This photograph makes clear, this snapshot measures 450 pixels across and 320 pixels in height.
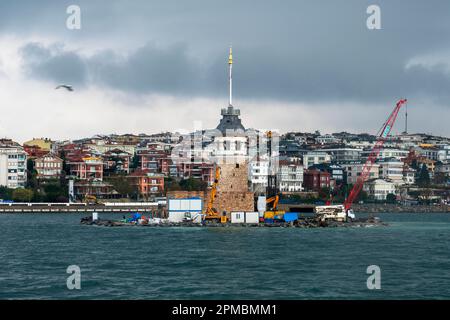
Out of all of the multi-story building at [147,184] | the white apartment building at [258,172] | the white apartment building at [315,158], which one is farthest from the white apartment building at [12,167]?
the white apartment building at [315,158]

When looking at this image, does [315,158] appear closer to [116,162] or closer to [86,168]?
[116,162]

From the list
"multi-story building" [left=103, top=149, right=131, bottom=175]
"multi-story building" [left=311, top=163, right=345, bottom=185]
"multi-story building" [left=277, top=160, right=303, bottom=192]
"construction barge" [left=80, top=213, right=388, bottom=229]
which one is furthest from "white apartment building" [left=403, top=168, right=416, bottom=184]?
"construction barge" [left=80, top=213, right=388, bottom=229]

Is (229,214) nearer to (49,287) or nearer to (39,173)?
(49,287)

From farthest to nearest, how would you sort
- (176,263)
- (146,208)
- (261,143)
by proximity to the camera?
(261,143) < (146,208) < (176,263)

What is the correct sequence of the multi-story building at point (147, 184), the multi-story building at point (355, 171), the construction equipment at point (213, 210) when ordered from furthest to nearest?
the multi-story building at point (355, 171) < the multi-story building at point (147, 184) < the construction equipment at point (213, 210)

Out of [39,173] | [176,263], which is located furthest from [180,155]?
[176,263]

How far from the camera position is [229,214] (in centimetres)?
6912

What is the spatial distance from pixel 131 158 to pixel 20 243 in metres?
102

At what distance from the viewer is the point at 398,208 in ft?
461

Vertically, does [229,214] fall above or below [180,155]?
below

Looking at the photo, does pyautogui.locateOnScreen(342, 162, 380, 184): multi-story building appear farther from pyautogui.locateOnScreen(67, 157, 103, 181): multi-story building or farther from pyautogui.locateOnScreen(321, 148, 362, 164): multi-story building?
pyautogui.locateOnScreen(67, 157, 103, 181): multi-story building

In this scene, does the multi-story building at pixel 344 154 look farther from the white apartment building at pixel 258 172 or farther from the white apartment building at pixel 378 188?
the white apartment building at pixel 258 172

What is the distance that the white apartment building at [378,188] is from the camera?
150 m

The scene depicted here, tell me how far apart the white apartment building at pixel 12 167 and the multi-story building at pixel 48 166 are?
3346mm
